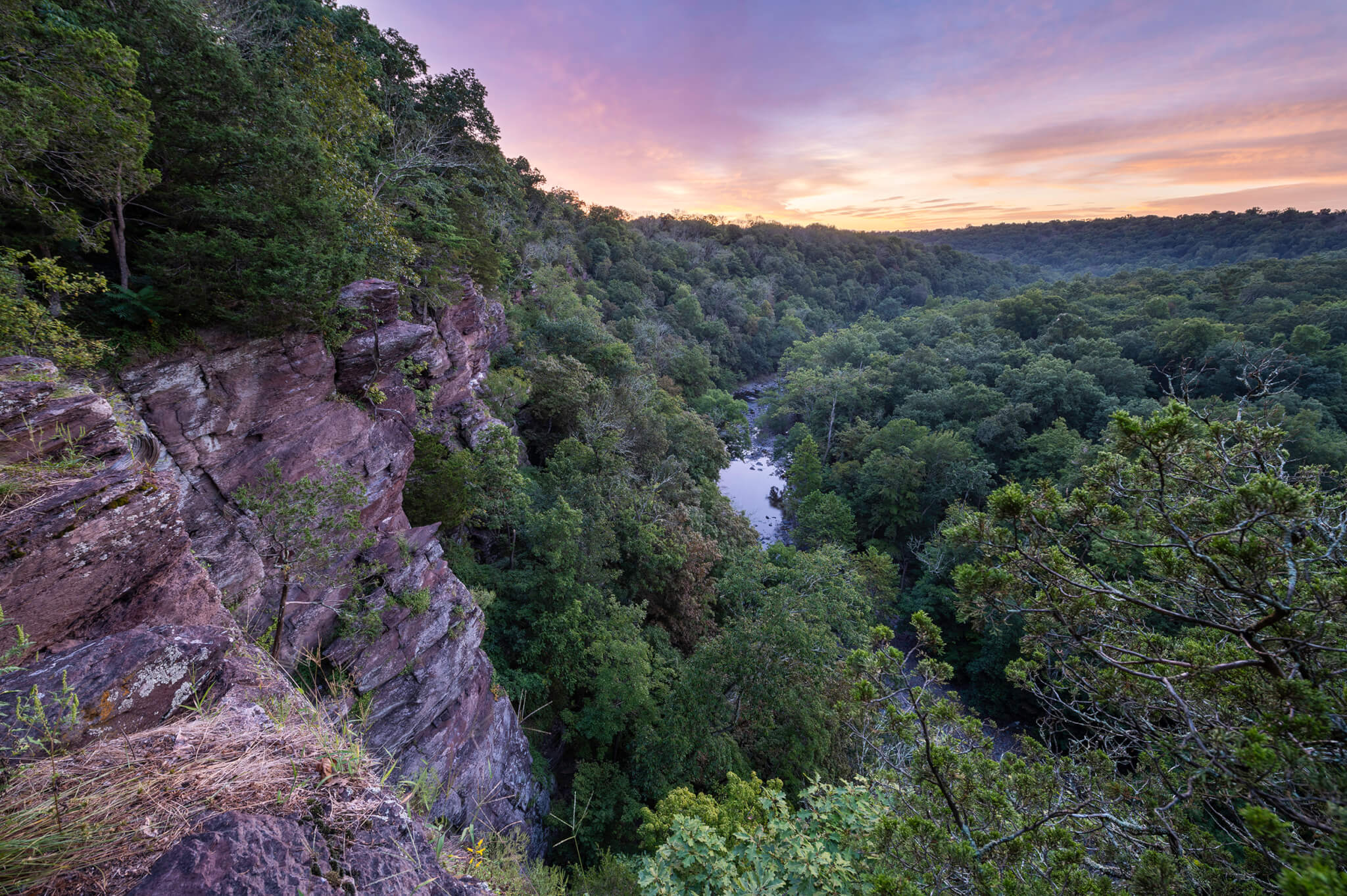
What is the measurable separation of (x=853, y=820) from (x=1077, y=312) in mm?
56977

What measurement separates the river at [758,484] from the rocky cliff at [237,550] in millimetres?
18373

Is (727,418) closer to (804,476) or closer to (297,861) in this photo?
(804,476)

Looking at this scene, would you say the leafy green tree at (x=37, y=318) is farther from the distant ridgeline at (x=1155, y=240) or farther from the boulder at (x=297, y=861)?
the distant ridgeline at (x=1155, y=240)

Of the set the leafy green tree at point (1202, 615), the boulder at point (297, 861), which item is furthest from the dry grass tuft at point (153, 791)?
the leafy green tree at point (1202, 615)

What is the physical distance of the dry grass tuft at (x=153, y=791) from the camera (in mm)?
1929

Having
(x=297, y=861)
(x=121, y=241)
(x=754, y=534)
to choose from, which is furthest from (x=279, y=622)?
(x=754, y=534)

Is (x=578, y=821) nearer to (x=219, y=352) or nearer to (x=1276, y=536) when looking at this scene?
(x=219, y=352)

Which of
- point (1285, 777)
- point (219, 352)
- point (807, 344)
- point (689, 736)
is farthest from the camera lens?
point (807, 344)

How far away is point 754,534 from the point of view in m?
23.5

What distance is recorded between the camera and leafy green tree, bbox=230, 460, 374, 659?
7238 mm

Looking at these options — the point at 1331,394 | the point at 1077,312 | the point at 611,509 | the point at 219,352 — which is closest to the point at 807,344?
the point at 1077,312

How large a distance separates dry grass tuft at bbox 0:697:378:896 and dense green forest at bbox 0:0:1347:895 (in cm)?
375

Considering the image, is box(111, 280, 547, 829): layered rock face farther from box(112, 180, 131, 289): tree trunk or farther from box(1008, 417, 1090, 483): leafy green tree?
box(1008, 417, 1090, 483): leafy green tree

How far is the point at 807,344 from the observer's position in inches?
2000
